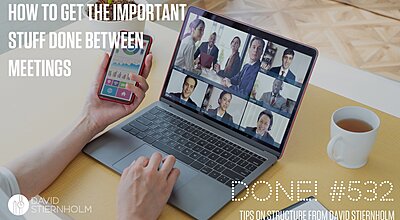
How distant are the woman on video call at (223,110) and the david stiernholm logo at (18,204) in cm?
38

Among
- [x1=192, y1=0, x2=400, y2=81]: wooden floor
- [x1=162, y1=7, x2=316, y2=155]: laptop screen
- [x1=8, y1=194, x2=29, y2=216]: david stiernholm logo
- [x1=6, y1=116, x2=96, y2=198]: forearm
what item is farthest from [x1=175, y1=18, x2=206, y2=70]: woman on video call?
[x1=192, y1=0, x2=400, y2=81]: wooden floor

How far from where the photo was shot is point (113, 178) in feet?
3.31

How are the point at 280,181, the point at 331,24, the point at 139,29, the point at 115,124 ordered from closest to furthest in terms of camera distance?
the point at 280,181 < the point at 115,124 < the point at 139,29 < the point at 331,24

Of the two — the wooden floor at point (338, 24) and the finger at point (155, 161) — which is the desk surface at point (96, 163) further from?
the wooden floor at point (338, 24)

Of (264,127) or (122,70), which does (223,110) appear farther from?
(122,70)

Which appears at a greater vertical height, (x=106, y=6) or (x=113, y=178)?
(x=106, y=6)

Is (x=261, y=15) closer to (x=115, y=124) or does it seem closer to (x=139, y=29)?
(x=139, y=29)

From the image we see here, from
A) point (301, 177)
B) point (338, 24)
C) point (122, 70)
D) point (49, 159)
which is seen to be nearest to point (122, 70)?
point (122, 70)

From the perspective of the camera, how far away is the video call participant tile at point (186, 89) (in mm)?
1137

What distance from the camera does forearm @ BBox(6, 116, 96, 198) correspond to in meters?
0.99

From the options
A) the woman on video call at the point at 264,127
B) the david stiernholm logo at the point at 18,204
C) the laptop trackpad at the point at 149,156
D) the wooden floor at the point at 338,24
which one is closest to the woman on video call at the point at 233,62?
the woman on video call at the point at 264,127

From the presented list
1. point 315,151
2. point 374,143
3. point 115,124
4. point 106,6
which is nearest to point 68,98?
point 115,124

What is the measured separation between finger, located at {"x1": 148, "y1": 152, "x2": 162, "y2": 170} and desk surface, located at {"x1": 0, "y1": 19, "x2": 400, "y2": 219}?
74 millimetres

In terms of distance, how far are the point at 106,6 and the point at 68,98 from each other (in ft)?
0.90
